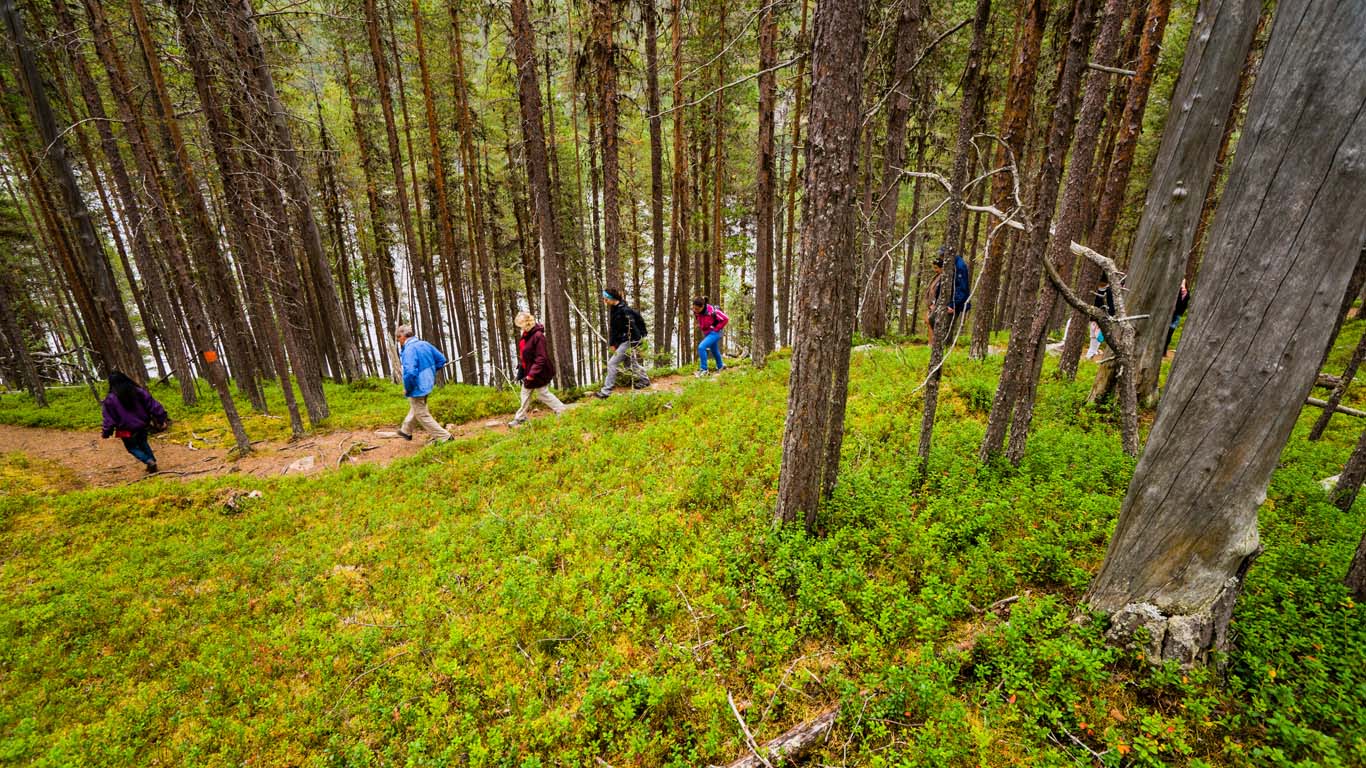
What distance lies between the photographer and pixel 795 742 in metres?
2.79

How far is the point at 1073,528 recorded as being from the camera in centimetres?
408

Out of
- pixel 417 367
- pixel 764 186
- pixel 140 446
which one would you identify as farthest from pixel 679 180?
pixel 140 446

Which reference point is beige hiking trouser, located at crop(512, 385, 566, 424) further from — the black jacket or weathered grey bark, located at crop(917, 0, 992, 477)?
weathered grey bark, located at crop(917, 0, 992, 477)

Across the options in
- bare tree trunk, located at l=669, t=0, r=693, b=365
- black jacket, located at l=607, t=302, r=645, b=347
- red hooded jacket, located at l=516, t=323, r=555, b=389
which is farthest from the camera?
bare tree trunk, located at l=669, t=0, r=693, b=365

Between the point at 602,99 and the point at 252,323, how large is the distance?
2087 cm

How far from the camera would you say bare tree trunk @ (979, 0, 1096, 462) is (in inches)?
153

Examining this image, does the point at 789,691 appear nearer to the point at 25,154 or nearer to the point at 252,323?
the point at 25,154

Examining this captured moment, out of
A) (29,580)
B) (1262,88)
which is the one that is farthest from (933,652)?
(29,580)

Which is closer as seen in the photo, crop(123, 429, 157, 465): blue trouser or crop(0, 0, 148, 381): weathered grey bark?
crop(123, 429, 157, 465): blue trouser

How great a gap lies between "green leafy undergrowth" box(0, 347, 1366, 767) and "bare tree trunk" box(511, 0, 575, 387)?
563 cm

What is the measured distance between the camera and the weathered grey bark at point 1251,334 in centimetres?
215

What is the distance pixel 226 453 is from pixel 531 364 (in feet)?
22.9

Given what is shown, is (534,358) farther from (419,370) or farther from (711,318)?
(711,318)

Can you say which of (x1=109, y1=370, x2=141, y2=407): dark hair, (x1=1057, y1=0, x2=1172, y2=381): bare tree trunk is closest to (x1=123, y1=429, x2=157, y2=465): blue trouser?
(x1=109, y1=370, x2=141, y2=407): dark hair
